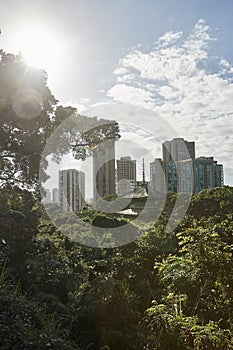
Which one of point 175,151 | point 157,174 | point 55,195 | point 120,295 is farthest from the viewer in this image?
point 175,151

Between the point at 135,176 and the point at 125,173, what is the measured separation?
5.33 ft

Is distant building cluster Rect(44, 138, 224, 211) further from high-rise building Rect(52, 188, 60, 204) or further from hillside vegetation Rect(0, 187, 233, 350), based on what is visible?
hillside vegetation Rect(0, 187, 233, 350)

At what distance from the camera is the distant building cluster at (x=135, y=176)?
20.2m

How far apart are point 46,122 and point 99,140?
2.12 m

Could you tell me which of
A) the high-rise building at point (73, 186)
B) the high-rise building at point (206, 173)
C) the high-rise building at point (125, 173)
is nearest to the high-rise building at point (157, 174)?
the high-rise building at point (125, 173)

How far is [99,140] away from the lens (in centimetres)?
1198

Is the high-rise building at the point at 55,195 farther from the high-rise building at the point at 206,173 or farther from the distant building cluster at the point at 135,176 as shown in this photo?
the high-rise building at the point at 206,173

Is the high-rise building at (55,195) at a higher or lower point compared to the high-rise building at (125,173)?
lower

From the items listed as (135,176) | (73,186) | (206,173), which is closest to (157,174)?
(135,176)

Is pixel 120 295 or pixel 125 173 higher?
pixel 125 173

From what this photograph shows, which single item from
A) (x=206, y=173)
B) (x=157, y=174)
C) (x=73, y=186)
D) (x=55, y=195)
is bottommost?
(x=55, y=195)

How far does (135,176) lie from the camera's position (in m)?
22.5

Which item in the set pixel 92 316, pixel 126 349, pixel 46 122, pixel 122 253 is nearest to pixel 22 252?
pixel 122 253

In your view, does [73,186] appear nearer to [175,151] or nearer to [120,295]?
[175,151]
